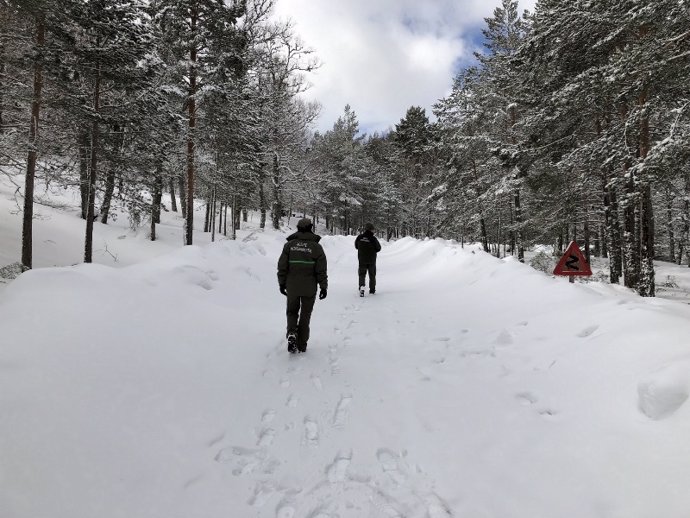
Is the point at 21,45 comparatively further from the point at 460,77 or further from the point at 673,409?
the point at 460,77

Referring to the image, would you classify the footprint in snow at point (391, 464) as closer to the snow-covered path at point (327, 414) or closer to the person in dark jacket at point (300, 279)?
the snow-covered path at point (327, 414)

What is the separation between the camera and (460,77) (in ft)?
80.0

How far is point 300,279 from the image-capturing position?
18.8 ft

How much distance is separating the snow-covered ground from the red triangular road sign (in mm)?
513

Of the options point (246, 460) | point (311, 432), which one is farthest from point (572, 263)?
point (246, 460)

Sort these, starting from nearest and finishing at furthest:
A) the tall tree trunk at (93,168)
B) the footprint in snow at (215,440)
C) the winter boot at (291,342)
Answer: the footprint in snow at (215,440) < the winter boot at (291,342) < the tall tree trunk at (93,168)

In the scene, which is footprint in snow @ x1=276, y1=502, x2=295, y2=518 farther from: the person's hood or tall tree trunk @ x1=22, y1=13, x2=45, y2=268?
tall tree trunk @ x1=22, y1=13, x2=45, y2=268

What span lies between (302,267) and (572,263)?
203 inches

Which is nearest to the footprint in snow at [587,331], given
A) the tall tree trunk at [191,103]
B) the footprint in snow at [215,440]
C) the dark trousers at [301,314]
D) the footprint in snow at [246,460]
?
the dark trousers at [301,314]

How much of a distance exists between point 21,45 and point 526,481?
15.6m

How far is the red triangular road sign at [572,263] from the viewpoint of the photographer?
6.65 m

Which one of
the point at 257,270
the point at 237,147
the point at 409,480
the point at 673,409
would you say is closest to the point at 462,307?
the point at 673,409

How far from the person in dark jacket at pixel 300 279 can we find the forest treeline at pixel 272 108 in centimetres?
681

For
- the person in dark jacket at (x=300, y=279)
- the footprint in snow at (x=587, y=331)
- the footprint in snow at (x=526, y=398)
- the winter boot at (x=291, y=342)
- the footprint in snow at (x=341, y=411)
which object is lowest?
the footprint in snow at (x=341, y=411)
